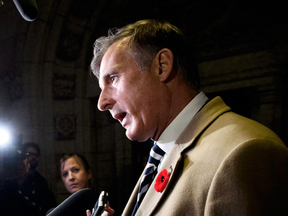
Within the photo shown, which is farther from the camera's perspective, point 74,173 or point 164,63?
point 74,173

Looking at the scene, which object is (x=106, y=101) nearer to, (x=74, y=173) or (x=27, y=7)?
(x=27, y=7)

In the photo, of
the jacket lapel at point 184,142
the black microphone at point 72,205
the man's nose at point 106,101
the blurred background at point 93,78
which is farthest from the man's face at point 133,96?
the blurred background at point 93,78

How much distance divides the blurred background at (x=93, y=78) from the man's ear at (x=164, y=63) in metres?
2.98

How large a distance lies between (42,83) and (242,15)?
320cm

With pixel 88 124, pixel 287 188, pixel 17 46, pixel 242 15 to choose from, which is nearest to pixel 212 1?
pixel 242 15

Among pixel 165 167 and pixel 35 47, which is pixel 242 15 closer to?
pixel 35 47

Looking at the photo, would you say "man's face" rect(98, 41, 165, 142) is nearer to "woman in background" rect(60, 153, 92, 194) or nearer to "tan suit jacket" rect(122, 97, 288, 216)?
"tan suit jacket" rect(122, 97, 288, 216)

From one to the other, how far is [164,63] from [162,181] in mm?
447

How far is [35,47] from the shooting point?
13.4 feet

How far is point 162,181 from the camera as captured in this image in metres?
0.84

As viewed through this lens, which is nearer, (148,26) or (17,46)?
(148,26)

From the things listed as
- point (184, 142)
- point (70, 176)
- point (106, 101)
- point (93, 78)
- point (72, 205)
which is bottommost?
point (70, 176)

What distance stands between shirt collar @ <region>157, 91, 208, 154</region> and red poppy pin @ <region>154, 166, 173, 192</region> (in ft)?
0.43

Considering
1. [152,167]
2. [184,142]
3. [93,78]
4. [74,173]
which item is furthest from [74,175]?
[93,78]
